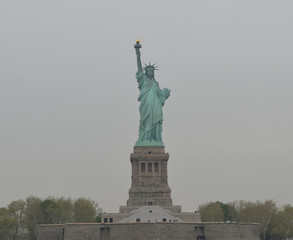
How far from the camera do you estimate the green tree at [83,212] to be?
60250 mm

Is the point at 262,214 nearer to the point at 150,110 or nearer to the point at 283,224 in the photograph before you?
the point at 283,224

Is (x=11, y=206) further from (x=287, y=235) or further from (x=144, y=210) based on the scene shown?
(x=287, y=235)

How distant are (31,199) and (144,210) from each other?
65.1 feet

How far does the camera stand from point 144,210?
46.3 meters

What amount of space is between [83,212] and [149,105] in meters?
15.0

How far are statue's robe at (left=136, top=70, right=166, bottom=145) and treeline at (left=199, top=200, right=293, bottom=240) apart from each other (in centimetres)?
1344

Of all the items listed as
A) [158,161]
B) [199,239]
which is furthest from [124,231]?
[158,161]

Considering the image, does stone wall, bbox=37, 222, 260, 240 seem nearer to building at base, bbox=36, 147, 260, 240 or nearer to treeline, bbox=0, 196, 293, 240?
building at base, bbox=36, 147, 260, 240

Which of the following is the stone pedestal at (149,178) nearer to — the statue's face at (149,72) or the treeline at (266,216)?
the statue's face at (149,72)

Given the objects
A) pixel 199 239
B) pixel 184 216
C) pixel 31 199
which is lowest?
pixel 199 239

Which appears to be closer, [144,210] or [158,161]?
[144,210]

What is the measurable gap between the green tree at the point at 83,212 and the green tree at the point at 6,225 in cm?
731

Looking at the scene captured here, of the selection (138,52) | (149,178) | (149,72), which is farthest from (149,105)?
(149,178)

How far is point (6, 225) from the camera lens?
55.8m
